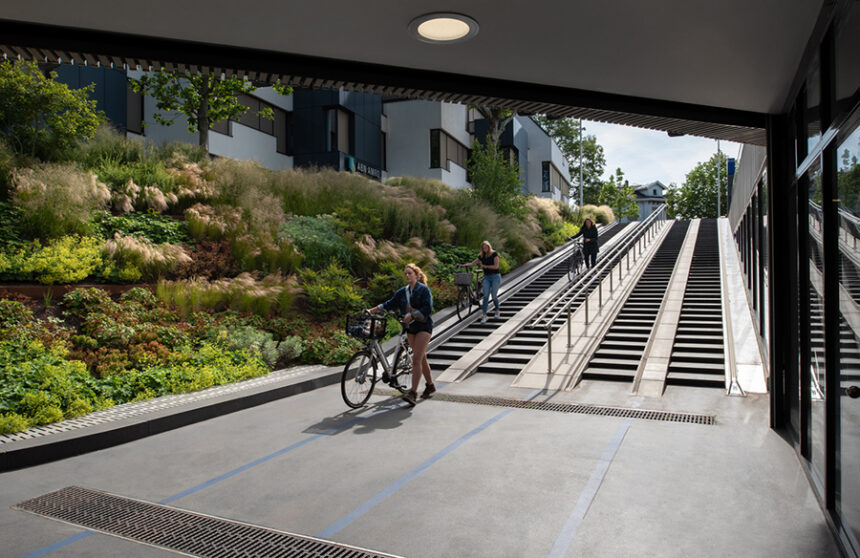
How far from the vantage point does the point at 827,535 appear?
12.5 ft

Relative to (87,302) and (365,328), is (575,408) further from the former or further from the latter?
(87,302)

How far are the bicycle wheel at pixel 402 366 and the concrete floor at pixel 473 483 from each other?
2.50ft

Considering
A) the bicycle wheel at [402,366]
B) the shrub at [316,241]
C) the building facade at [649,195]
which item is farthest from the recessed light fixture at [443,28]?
the building facade at [649,195]

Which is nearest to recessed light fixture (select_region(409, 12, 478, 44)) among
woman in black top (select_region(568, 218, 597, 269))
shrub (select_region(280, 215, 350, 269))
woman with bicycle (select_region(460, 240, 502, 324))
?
woman with bicycle (select_region(460, 240, 502, 324))

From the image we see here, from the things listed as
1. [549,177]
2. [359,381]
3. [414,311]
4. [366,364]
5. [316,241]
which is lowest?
[359,381]

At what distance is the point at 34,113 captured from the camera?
42.1 feet

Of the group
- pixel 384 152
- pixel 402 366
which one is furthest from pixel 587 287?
pixel 384 152

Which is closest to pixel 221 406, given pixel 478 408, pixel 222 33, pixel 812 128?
pixel 478 408

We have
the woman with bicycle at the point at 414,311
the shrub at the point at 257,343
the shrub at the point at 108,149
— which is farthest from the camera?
the shrub at the point at 108,149

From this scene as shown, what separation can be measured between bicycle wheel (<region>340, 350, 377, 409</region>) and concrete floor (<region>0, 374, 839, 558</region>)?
0.30 metres

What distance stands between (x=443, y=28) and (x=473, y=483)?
3500 millimetres

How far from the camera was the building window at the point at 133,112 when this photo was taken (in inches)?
806

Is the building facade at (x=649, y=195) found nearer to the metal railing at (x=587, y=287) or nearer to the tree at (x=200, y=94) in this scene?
the metal railing at (x=587, y=287)

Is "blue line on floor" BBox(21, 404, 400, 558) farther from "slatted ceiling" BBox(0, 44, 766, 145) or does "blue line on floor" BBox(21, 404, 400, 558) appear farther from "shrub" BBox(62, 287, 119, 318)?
"shrub" BBox(62, 287, 119, 318)
